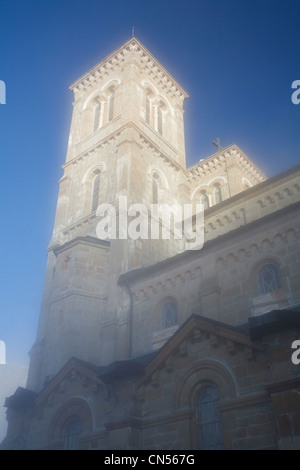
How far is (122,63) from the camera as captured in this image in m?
36.5

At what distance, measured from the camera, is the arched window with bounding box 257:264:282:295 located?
1762cm

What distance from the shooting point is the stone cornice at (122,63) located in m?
36.6

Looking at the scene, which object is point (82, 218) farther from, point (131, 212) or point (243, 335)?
point (243, 335)

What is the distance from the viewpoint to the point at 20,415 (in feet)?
57.2

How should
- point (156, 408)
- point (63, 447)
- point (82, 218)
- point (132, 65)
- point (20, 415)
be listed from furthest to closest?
1. point (132, 65)
2. point (82, 218)
3. point (20, 415)
4. point (63, 447)
5. point (156, 408)

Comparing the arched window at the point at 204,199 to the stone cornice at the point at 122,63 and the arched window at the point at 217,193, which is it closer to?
the arched window at the point at 217,193

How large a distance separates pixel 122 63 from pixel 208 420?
99.0 feet

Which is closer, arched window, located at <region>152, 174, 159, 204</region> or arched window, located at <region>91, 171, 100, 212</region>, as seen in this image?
arched window, located at <region>91, 171, 100, 212</region>

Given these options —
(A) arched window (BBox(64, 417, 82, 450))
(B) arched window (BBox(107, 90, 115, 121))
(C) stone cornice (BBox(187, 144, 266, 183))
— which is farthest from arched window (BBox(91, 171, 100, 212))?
(A) arched window (BBox(64, 417, 82, 450))

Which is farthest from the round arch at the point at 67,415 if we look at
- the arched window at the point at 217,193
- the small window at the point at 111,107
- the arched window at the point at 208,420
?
the small window at the point at 111,107

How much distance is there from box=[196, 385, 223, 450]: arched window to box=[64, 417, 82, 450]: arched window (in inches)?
185

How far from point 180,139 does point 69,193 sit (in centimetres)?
1054

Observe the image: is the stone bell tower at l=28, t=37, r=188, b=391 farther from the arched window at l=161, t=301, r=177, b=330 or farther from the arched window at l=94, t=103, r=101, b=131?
the arched window at l=161, t=301, r=177, b=330
